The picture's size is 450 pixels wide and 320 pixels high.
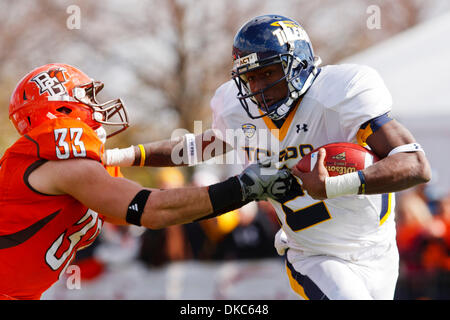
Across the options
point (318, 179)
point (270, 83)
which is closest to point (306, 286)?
point (318, 179)

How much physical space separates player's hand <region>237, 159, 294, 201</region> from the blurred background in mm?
3581

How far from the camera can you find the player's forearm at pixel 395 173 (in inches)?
108

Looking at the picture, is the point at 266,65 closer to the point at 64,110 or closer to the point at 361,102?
the point at 361,102

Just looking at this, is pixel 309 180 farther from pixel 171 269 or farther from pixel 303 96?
pixel 171 269

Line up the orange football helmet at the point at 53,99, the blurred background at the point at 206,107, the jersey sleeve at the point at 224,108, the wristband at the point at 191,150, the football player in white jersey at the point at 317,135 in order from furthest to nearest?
the blurred background at the point at 206,107, the wristband at the point at 191,150, the jersey sleeve at the point at 224,108, the orange football helmet at the point at 53,99, the football player in white jersey at the point at 317,135

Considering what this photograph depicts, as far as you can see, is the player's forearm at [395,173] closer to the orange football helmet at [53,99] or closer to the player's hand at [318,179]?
the player's hand at [318,179]

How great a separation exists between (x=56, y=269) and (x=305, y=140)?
1.51m

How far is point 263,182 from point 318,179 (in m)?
0.26

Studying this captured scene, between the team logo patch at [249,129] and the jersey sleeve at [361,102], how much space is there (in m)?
0.54

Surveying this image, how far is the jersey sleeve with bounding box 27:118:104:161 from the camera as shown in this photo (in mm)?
2844

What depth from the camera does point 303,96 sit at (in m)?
3.27

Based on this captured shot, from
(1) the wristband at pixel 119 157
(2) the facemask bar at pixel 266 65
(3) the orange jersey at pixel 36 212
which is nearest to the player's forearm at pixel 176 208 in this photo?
(3) the orange jersey at pixel 36 212

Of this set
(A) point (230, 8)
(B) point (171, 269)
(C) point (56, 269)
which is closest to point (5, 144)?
(B) point (171, 269)

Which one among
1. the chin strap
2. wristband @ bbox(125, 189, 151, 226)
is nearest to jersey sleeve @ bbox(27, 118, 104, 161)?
wristband @ bbox(125, 189, 151, 226)
